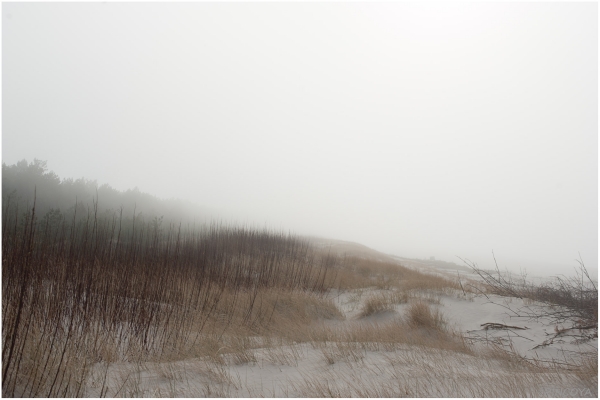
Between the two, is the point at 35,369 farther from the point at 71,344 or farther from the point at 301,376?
the point at 301,376

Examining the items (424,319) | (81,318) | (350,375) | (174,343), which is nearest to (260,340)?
(174,343)

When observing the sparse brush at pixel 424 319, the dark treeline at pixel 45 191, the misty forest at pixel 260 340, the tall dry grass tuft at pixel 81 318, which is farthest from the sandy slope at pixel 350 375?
the dark treeline at pixel 45 191

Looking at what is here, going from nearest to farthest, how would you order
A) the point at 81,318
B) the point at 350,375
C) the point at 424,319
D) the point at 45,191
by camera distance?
the point at 350,375, the point at 81,318, the point at 424,319, the point at 45,191

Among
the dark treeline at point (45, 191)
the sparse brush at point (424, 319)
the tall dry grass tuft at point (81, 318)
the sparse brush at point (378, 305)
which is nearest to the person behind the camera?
the tall dry grass tuft at point (81, 318)

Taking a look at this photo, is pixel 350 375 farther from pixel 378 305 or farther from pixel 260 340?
pixel 378 305

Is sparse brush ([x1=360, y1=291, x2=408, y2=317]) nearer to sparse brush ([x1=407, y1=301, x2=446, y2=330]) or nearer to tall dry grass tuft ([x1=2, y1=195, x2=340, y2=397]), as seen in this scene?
sparse brush ([x1=407, y1=301, x2=446, y2=330])

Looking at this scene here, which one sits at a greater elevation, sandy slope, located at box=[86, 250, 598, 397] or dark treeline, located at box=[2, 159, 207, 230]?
dark treeline, located at box=[2, 159, 207, 230]

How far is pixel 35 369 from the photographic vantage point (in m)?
2.35

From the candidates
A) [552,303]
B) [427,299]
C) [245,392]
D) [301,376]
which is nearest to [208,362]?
[245,392]

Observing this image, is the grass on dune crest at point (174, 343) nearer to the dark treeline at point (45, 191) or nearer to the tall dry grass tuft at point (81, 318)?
the tall dry grass tuft at point (81, 318)

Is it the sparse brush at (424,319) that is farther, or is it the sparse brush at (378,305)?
the sparse brush at (378,305)

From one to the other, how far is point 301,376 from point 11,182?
49.9ft

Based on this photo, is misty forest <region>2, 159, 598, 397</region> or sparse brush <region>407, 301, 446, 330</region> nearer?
misty forest <region>2, 159, 598, 397</region>

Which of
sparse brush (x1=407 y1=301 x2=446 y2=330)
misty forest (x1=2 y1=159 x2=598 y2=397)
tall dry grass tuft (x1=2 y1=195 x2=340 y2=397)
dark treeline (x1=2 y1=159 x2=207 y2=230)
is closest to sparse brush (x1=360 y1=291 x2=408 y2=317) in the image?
misty forest (x1=2 y1=159 x2=598 y2=397)
